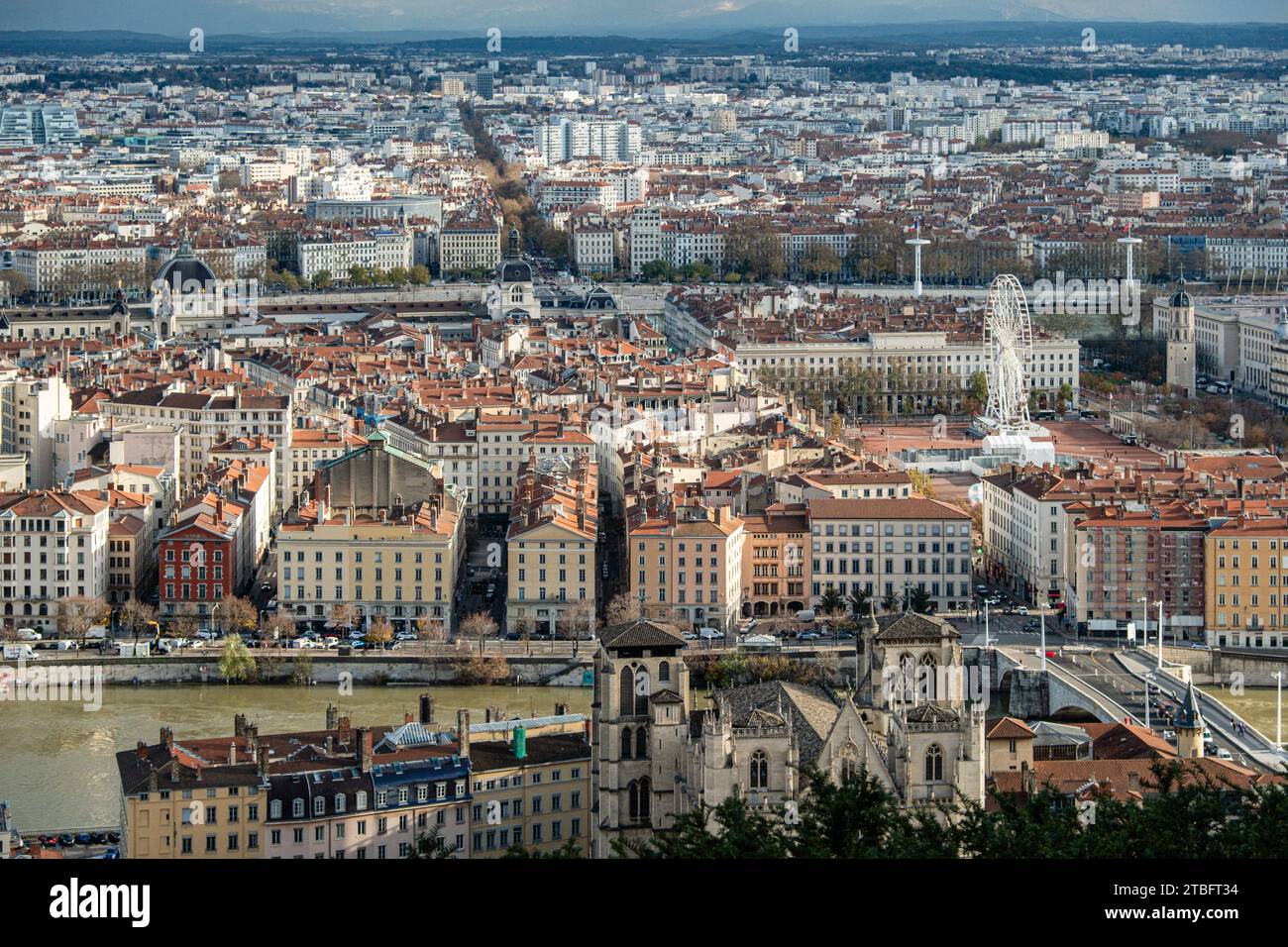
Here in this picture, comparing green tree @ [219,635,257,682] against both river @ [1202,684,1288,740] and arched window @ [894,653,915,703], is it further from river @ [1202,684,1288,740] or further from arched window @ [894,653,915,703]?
arched window @ [894,653,915,703]

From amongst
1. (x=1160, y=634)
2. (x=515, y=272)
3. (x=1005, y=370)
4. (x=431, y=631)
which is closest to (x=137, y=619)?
(x=431, y=631)

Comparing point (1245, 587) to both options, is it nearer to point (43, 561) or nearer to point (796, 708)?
point (43, 561)

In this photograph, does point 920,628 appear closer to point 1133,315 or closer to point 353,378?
point 353,378

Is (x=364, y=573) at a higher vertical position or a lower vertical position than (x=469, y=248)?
lower

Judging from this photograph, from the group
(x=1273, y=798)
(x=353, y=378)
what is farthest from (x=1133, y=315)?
(x=1273, y=798)

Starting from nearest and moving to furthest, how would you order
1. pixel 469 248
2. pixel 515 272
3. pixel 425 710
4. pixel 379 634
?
1. pixel 425 710
2. pixel 379 634
3. pixel 515 272
4. pixel 469 248
